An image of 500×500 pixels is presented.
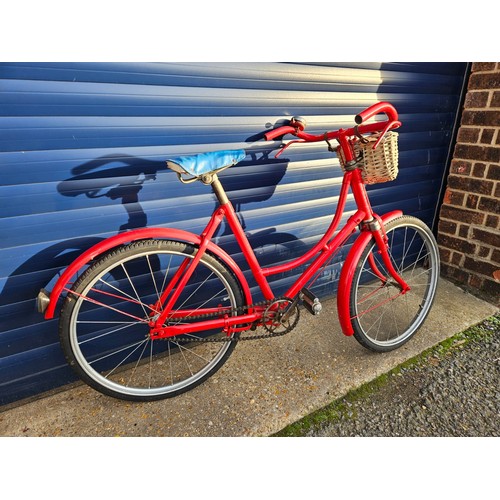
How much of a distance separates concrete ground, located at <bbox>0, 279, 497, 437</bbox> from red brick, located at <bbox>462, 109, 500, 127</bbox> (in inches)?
72.7

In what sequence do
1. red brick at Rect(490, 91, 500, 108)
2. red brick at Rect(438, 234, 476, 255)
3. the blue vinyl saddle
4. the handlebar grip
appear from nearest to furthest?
the blue vinyl saddle → the handlebar grip → red brick at Rect(490, 91, 500, 108) → red brick at Rect(438, 234, 476, 255)

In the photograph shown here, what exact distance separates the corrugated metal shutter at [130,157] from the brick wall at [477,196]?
0.83 meters

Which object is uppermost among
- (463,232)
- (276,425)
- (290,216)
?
(290,216)

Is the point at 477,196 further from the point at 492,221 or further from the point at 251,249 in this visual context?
the point at 251,249

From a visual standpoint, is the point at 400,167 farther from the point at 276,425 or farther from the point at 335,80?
the point at 276,425

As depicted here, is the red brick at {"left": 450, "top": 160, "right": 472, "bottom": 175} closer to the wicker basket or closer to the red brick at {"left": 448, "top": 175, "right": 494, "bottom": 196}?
the red brick at {"left": 448, "top": 175, "right": 494, "bottom": 196}

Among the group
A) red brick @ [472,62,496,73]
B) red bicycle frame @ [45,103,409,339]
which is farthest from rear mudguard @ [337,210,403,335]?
red brick @ [472,62,496,73]

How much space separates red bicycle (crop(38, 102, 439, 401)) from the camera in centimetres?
191

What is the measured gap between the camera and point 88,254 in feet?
6.09

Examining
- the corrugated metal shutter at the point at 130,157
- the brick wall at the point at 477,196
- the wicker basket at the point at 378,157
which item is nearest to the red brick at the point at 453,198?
the brick wall at the point at 477,196

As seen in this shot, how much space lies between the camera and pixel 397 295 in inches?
116

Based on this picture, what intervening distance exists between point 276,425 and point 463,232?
2700 millimetres

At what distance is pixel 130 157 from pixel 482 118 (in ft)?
10.1

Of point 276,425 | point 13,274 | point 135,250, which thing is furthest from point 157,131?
point 276,425
